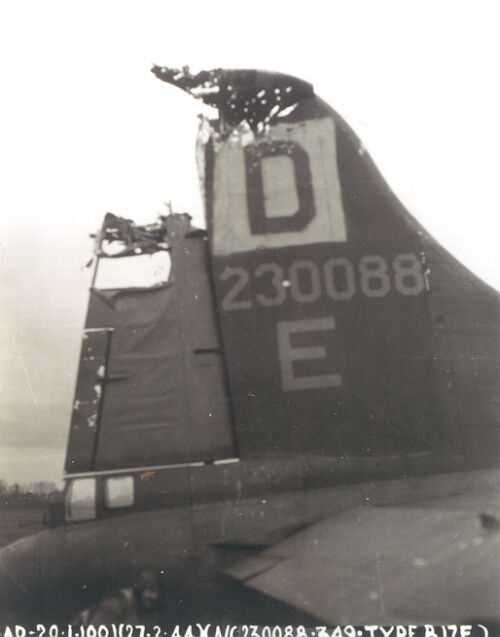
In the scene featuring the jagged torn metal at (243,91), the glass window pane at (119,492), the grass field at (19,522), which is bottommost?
the grass field at (19,522)

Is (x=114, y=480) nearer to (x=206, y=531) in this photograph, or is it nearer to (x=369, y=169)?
(x=206, y=531)

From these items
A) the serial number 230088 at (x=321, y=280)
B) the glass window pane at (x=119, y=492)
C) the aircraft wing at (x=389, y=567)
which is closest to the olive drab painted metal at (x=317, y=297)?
the serial number 230088 at (x=321, y=280)

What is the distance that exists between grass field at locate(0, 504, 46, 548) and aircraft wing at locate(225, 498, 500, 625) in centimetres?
71

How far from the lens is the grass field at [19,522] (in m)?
2.57

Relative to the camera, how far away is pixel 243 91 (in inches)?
105

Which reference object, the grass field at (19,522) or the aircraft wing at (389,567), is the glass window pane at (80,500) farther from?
the aircraft wing at (389,567)

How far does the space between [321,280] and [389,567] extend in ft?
3.30

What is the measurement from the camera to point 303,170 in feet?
8.73

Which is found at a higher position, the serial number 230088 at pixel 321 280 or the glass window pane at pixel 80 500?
the serial number 230088 at pixel 321 280

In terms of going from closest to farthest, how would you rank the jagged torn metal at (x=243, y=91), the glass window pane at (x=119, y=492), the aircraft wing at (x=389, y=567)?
the aircraft wing at (x=389, y=567) < the glass window pane at (x=119, y=492) < the jagged torn metal at (x=243, y=91)

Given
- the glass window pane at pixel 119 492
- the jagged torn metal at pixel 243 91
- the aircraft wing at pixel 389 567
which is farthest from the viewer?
the jagged torn metal at pixel 243 91

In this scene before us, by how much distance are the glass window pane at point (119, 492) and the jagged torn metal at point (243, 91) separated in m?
1.32

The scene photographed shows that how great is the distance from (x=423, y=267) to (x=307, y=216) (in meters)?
0.46

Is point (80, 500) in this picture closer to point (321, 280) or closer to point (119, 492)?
point (119, 492)
